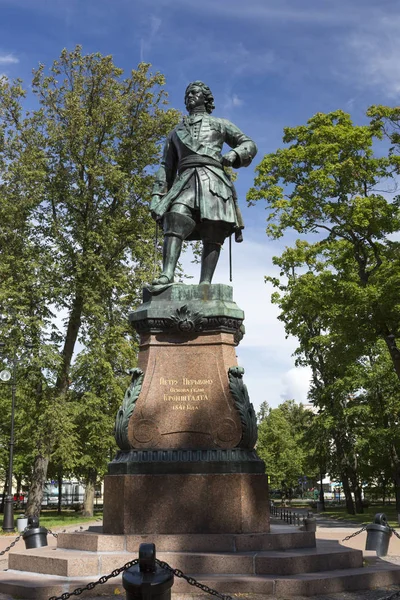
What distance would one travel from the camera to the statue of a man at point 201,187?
32.9 feet

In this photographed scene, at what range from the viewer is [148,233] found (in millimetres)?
26469

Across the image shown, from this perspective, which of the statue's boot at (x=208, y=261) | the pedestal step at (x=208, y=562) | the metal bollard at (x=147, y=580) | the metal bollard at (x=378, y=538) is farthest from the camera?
the metal bollard at (x=378, y=538)

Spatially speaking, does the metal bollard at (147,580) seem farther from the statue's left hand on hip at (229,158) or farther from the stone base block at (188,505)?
the statue's left hand on hip at (229,158)

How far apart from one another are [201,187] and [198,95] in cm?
160

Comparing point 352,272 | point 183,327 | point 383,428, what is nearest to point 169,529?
point 183,327

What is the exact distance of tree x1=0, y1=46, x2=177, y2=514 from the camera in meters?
24.7

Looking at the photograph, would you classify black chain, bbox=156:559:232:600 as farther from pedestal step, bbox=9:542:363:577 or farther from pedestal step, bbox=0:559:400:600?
pedestal step, bbox=9:542:363:577

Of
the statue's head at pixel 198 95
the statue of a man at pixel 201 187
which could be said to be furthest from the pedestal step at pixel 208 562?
the statue's head at pixel 198 95

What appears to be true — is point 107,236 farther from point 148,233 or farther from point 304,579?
point 304,579

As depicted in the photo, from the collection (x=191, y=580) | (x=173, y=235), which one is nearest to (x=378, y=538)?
(x=173, y=235)

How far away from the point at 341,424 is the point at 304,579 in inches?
1154

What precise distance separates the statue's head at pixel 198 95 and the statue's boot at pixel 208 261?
87.7 inches

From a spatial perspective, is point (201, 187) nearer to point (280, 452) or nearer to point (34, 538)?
point (34, 538)

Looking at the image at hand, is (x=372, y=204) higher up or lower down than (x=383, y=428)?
higher up
